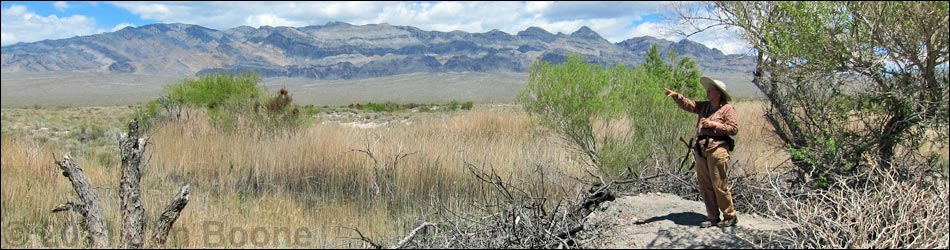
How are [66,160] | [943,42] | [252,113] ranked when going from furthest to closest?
[252,113] → [66,160] → [943,42]

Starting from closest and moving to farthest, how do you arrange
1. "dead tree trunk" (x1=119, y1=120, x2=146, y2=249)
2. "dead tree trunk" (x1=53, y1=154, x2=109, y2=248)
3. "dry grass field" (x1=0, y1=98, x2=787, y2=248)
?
"dead tree trunk" (x1=53, y1=154, x2=109, y2=248)
"dead tree trunk" (x1=119, y1=120, x2=146, y2=249)
"dry grass field" (x1=0, y1=98, x2=787, y2=248)

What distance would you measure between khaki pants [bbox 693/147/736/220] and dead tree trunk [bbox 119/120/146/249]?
15.7 feet

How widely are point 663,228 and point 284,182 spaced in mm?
6086

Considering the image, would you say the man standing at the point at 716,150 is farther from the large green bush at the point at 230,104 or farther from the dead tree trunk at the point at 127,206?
the large green bush at the point at 230,104

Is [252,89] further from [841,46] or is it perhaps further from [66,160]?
[841,46]

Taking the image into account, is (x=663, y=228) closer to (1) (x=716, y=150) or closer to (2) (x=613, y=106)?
(1) (x=716, y=150)

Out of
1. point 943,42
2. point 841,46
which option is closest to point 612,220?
point 841,46

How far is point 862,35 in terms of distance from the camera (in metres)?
5.81

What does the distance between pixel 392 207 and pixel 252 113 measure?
688 cm

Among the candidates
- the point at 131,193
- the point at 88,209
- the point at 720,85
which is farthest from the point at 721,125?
the point at 88,209

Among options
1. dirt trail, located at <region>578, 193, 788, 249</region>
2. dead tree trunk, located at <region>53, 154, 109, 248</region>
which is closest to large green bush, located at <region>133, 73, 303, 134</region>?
dead tree trunk, located at <region>53, 154, 109, 248</region>

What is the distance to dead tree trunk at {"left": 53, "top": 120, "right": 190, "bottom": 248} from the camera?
18.0ft

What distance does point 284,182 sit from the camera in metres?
10.1

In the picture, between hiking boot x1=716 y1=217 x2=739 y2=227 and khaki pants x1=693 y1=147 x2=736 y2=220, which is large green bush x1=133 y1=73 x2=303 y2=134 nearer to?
khaki pants x1=693 y1=147 x2=736 y2=220
